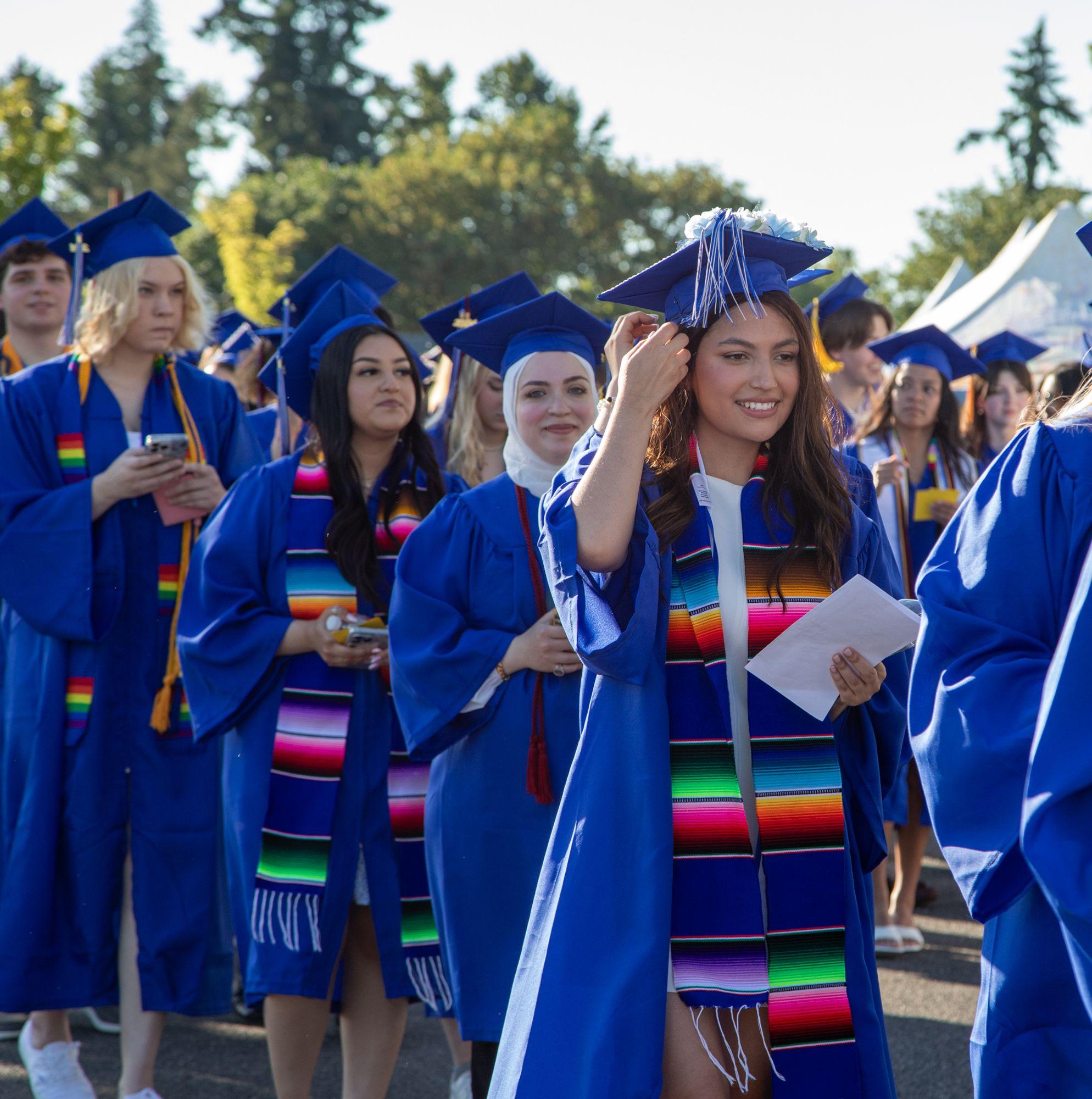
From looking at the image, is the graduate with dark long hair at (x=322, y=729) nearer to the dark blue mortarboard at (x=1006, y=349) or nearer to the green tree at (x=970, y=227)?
the dark blue mortarboard at (x=1006, y=349)

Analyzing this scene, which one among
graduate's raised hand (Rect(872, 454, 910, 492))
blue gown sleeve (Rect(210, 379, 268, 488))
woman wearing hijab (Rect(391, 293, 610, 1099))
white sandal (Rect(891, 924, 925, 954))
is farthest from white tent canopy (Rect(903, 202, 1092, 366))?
woman wearing hijab (Rect(391, 293, 610, 1099))

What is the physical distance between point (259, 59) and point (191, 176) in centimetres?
811

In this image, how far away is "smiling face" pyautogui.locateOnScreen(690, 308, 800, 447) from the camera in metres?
2.79

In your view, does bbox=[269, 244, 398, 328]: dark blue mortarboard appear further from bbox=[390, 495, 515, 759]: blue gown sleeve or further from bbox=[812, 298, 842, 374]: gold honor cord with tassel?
bbox=[812, 298, 842, 374]: gold honor cord with tassel

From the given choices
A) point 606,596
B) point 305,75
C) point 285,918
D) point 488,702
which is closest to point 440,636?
point 488,702

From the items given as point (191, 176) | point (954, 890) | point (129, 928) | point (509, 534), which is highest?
point (191, 176)

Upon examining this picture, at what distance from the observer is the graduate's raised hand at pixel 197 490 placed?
4523 mm

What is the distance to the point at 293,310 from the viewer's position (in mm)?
4980

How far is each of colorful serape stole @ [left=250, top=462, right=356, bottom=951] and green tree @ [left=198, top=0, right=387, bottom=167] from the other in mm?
45033

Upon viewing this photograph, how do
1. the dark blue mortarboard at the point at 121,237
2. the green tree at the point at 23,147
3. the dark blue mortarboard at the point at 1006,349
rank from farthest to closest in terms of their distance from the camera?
the green tree at the point at 23,147 < the dark blue mortarboard at the point at 1006,349 < the dark blue mortarboard at the point at 121,237

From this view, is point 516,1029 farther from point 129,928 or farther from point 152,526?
point 152,526

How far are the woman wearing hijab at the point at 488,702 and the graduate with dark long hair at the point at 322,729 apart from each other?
0.30m

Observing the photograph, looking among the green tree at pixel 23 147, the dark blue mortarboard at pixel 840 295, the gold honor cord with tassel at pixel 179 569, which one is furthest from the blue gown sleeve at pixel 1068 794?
the green tree at pixel 23 147

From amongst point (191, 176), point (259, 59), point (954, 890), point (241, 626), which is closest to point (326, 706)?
point (241, 626)
